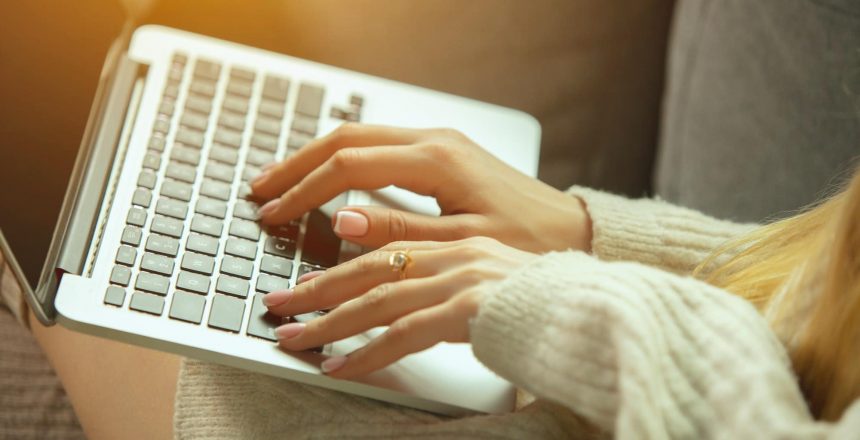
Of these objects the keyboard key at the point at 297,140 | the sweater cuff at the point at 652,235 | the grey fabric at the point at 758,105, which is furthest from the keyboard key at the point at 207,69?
the grey fabric at the point at 758,105

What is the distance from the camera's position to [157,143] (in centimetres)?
79

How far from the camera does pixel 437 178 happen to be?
0.78 m

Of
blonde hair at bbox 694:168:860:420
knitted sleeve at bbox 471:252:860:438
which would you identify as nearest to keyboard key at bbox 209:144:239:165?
knitted sleeve at bbox 471:252:860:438

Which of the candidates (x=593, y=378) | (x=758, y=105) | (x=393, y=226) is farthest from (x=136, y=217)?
(x=758, y=105)

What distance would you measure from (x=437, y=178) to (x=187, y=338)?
27 centimetres

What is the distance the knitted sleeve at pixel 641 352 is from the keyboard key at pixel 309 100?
35 cm

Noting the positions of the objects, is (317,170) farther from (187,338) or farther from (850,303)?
(850,303)

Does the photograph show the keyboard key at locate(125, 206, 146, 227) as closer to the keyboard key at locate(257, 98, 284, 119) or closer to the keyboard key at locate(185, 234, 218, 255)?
the keyboard key at locate(185, 234, 218, 255)

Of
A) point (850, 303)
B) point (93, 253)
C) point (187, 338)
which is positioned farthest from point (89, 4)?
point (850, 303)

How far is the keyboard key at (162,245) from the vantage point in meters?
0.71

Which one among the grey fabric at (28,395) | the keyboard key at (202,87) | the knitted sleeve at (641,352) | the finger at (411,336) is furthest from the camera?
the keyboard key at (202,87)

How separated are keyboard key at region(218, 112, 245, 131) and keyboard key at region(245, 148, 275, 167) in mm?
31

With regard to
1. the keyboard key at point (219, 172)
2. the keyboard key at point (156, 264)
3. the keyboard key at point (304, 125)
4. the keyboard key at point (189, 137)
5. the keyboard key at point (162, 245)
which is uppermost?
the keyboard key at point (304, 125)

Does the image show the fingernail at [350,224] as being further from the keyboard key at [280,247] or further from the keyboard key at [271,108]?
the keyboard key at [271,108]
